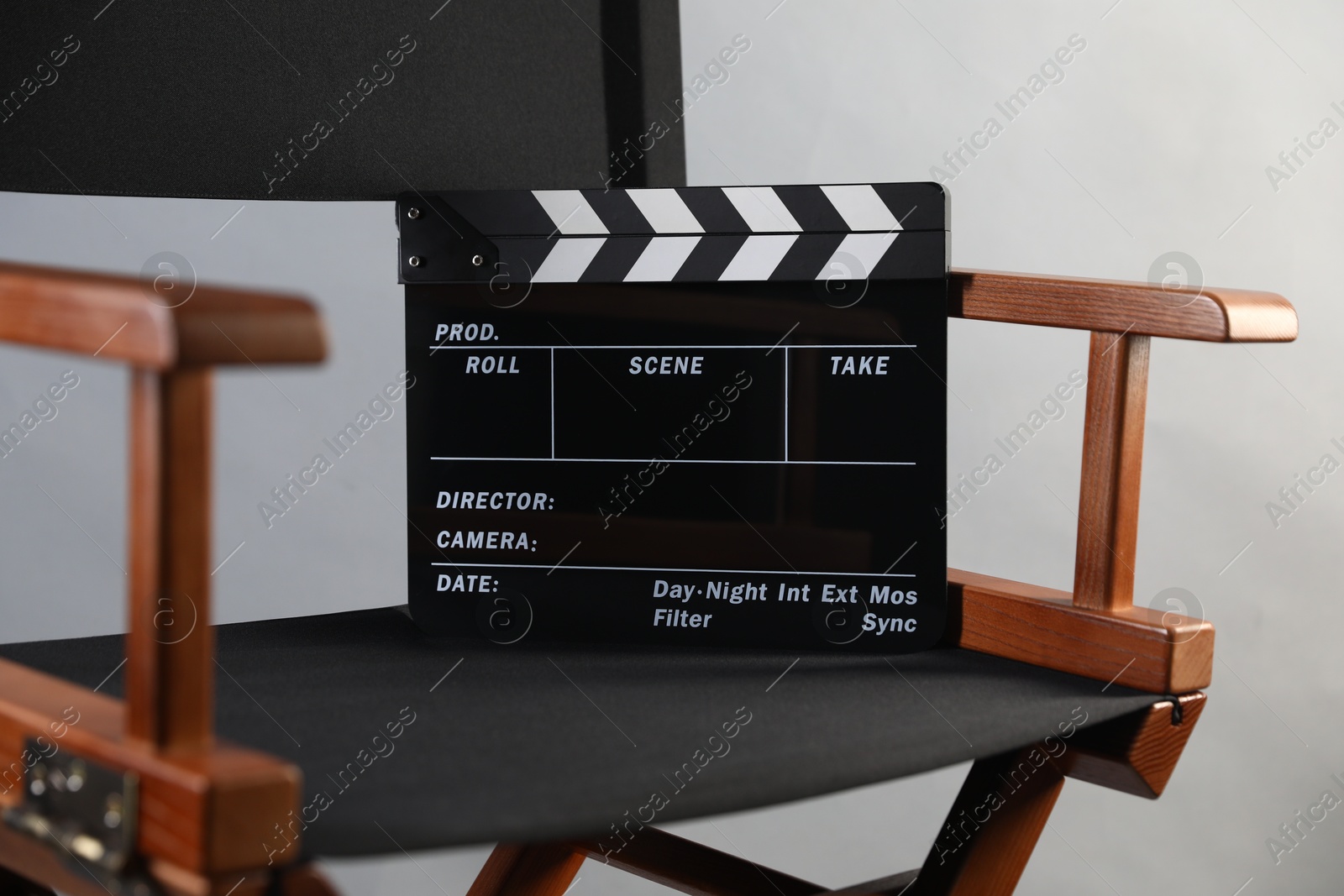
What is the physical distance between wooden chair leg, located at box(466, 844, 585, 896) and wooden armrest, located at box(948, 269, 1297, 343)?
2.27ft

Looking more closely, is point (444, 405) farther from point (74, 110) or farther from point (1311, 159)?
point (1311, 159)

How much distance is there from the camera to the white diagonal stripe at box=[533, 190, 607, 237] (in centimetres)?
122

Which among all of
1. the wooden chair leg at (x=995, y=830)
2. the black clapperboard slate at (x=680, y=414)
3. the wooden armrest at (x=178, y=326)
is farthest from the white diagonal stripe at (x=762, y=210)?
the wooden armrest at (x=178, y=326)

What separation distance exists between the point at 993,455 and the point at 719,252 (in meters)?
0.99

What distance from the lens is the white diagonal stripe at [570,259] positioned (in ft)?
4.01

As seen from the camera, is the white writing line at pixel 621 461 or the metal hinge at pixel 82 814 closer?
the metal hinge at pixel 82 814

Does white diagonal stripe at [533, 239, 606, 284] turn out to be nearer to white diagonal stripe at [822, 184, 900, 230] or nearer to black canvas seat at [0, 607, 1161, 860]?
white diagonal stripe at [822, 184, 900, 230]

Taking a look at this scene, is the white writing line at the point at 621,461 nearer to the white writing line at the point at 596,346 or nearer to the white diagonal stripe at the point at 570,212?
the white writing line at the point at 596,346

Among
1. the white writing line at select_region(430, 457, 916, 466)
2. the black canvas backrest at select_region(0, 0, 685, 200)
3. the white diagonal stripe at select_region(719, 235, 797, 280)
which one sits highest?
the black canvas backrest at select_region(0, 0, 685, 200)

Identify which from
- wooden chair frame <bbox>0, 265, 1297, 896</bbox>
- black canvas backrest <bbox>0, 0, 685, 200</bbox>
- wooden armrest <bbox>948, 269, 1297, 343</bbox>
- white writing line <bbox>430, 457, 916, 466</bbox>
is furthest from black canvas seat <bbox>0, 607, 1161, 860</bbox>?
black canvas backrest <bbox>0, 0, 685, 200</bbox>

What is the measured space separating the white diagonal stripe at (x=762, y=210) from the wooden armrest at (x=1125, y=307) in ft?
0.55

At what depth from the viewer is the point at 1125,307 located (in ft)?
3.68

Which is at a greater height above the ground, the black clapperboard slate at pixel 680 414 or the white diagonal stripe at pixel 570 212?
the white diagonal stripe at pixel 570 212

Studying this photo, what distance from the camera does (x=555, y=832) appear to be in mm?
728
